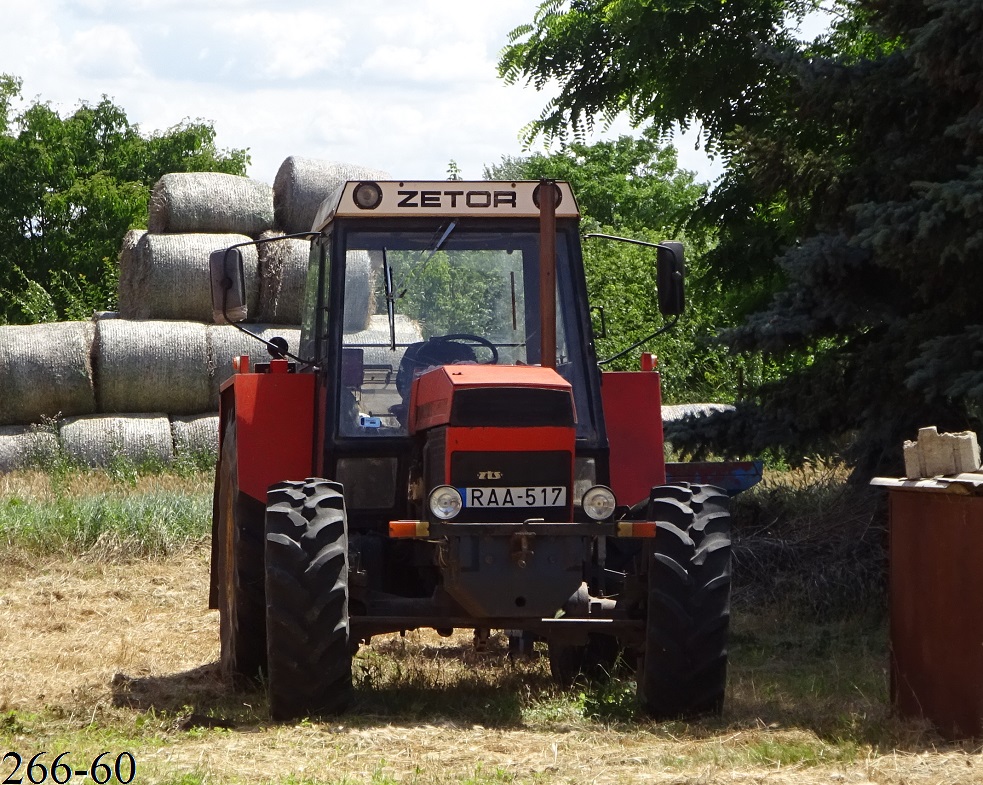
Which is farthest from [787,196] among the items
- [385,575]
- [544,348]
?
[385,575]

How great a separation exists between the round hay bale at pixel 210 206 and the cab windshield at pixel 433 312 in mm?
7921

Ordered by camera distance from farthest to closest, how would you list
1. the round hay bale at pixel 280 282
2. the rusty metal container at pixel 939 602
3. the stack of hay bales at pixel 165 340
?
the round hay bale at pixel 280 282 < the stack of hay bales at pixel 165 340 < the rusty metal container at pixel 939 602

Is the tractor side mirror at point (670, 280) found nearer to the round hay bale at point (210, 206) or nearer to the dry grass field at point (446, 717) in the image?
the dry grass field at point (446, 717)

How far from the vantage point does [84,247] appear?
92.7 feet

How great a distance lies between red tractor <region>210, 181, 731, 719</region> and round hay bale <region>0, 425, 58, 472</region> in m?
6.08

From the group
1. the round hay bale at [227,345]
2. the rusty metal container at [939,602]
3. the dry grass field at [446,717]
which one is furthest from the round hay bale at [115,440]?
the rusty metal container at [939,602]

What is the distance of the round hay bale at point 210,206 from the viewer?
13867 millimetres

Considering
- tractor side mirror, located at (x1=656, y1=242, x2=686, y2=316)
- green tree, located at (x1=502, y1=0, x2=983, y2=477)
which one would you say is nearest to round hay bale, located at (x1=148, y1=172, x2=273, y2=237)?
green tree, located at (x1=502, y1=0, x2=983, y2=477)

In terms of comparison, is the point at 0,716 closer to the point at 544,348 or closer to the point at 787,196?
the point at 544,348

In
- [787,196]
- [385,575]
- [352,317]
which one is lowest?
[385,575]

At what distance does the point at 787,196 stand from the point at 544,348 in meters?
3.43

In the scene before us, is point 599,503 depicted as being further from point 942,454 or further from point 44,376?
point 44,376

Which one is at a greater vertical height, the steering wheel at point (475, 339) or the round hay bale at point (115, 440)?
the steering wheel at point (475, 339)

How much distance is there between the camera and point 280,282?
13391 millimetres
